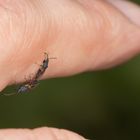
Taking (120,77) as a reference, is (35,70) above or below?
above

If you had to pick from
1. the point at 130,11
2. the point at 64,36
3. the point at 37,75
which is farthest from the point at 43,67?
the point at 130,11

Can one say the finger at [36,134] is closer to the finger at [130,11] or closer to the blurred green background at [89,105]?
the finger at [130,11]

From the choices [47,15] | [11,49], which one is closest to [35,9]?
[47,15]

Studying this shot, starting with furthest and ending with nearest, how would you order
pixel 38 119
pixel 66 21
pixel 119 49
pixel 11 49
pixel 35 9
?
pixel 38 119, pixel 119 49, pixel 66 21, pixel 35 9, pixel 11 49

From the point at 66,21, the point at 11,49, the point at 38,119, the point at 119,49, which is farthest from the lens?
the point at 38,119

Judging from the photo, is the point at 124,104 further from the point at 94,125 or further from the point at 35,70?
the point at 35,70

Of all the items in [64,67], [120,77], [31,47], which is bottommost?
[120,77]

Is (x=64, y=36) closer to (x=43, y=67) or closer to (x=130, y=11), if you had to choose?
(x=43, y=67)
